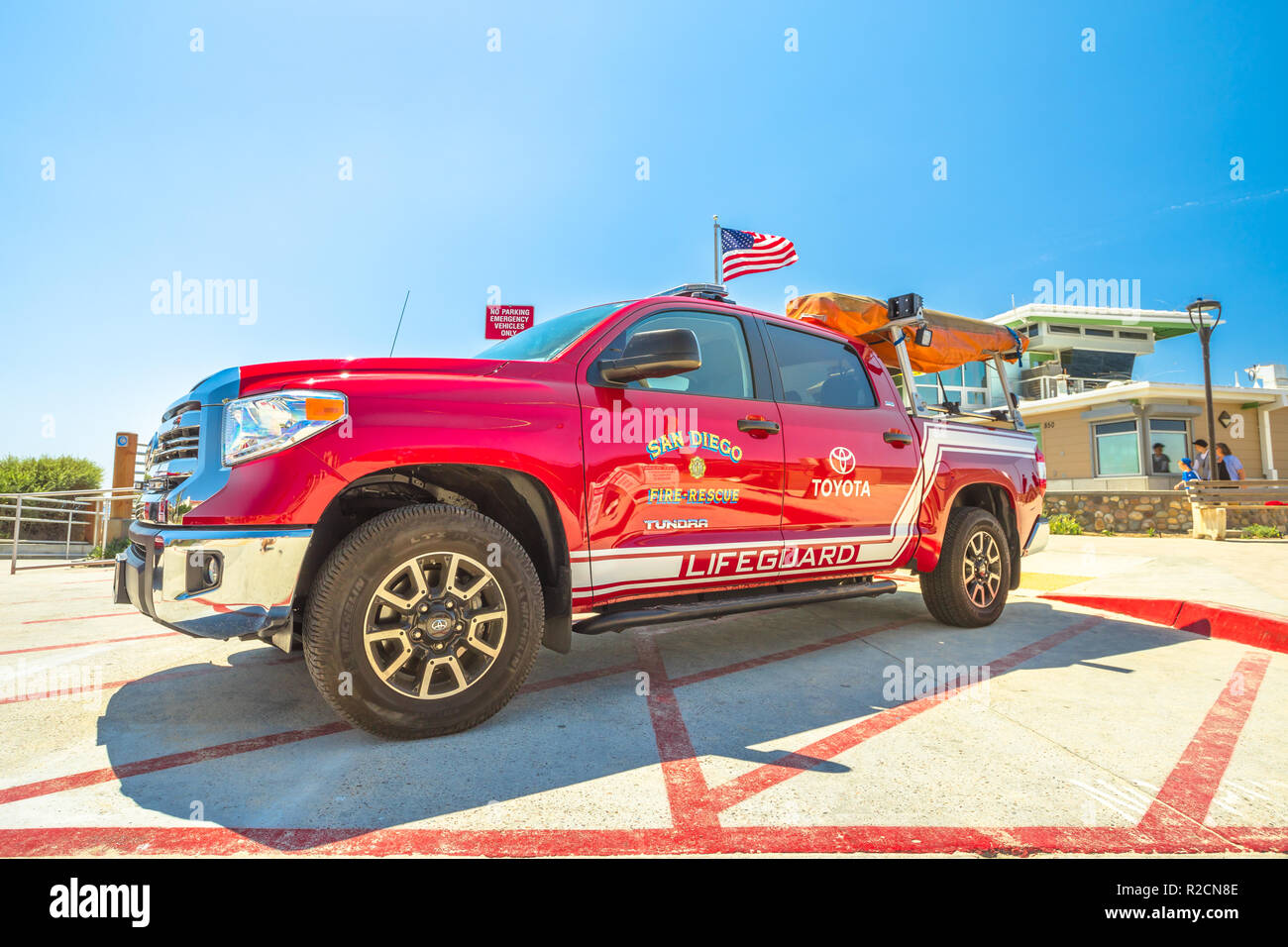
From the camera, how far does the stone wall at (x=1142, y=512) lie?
14.2 meters

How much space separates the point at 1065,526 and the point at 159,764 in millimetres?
18267

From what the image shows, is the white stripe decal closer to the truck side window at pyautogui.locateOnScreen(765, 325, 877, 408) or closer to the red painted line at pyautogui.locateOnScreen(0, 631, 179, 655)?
the truck side window at pyautogui.locateOnScreen(765, 325, 877, 408)

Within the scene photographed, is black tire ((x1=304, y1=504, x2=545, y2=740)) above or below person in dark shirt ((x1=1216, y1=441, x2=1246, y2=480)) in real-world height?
below

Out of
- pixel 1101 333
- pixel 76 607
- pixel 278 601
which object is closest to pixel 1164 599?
pixel 278 601

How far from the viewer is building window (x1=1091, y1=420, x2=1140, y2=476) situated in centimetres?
1962

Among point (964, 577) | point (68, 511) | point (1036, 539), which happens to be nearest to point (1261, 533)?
point (1036, 539)

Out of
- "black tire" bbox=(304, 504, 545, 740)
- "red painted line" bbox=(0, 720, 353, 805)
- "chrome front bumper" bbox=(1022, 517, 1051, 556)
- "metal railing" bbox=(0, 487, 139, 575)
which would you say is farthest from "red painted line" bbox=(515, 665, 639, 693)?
"metal railing" bbox=(0, 487, 139, 575)

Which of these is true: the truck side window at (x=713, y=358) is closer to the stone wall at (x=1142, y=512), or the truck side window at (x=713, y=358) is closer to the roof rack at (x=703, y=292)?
the roof rack at (x=703, y=292)

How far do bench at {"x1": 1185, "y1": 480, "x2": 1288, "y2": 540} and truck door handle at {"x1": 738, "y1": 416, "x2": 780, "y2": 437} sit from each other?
44.5 feet

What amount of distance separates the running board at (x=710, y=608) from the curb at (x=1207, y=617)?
2.69 meters

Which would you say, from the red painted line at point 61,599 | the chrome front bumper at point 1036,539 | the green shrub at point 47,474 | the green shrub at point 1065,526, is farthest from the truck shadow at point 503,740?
the green shrub at point 47,474

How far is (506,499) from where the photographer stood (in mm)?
3119

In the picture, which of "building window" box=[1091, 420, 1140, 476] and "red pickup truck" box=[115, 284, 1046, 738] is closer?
"red pickup truck" box=[115, 284, 1046, 738]
